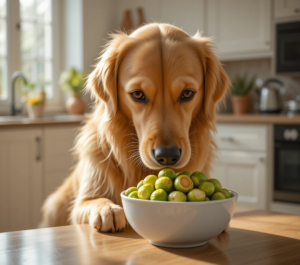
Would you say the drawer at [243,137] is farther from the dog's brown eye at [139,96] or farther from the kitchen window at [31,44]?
the dog's brown eye at [139,96]

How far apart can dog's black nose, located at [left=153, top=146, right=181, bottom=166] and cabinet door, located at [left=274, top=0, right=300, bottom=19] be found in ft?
9.84

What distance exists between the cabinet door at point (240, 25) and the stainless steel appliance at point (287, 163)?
0.97 meters

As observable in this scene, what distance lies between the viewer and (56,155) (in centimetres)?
336

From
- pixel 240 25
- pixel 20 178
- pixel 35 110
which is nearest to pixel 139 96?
pixel 20 178

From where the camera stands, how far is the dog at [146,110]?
4.01 ft

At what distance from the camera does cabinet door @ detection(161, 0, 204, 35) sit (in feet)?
13.9

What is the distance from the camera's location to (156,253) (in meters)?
0.77

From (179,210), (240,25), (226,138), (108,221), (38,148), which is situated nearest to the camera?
(179,210)

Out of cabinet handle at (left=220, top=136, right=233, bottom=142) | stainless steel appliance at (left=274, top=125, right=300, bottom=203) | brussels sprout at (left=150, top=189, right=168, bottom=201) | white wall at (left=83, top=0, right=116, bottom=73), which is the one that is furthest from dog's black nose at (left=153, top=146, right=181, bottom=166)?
white wall at (left=83, top=0, right=116, bottom=73)

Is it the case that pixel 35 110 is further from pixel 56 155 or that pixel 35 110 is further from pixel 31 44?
pixel 31 44

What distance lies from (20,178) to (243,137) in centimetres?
197

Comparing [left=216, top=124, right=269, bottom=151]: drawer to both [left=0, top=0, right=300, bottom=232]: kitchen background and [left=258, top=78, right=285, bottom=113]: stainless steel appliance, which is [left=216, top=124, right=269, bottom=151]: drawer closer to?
[left=0, top=0, right=300, bottom=232]: kitchen background

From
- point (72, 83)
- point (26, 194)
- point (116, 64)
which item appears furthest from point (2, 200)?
point (116, 64)

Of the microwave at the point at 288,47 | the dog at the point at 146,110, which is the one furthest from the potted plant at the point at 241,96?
the dog at the point at 146,110
